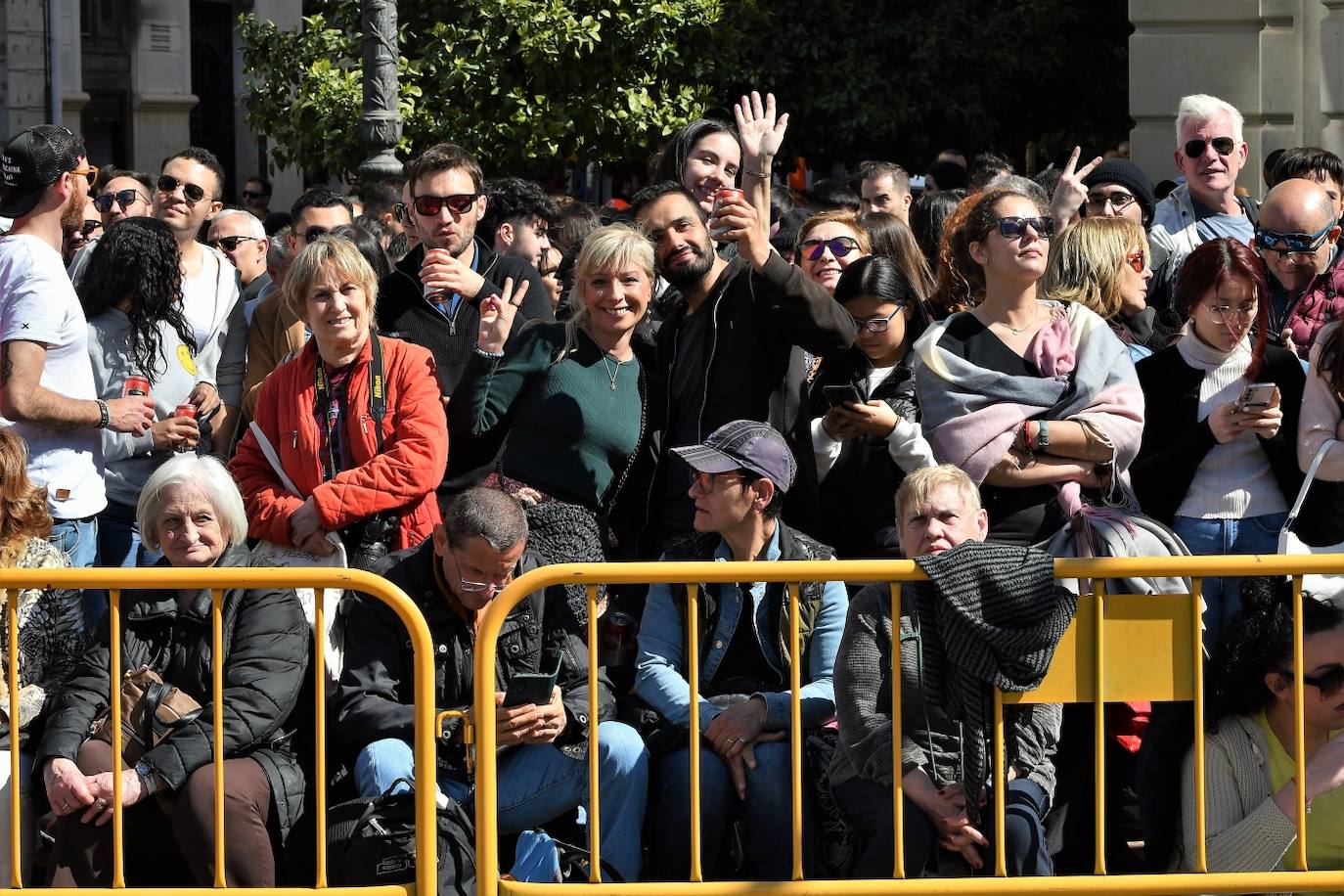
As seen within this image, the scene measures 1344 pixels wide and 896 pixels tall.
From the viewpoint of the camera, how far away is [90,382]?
666 centimetres

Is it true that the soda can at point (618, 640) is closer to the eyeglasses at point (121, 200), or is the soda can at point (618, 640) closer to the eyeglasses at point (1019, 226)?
the eyeglasses at point (1019, 226)

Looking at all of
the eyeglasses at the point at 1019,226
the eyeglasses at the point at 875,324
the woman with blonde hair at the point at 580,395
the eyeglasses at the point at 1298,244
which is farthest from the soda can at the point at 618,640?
the eyeglasses at the point at 1298,244

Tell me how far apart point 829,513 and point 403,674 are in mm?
1608

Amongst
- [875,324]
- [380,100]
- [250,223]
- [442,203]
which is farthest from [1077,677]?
[380,100]

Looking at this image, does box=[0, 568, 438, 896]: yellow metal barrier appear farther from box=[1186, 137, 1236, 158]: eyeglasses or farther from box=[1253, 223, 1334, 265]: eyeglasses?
box=[1186, 137, 1236, 158]: eyeglasses

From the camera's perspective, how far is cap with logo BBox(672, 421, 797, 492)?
5500 millimetres

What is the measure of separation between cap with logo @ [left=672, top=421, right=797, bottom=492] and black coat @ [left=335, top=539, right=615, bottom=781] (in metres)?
0.59

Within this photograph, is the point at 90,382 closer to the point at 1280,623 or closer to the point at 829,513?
the point at 829,513

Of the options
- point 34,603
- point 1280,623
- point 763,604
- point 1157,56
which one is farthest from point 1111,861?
point 1157,56

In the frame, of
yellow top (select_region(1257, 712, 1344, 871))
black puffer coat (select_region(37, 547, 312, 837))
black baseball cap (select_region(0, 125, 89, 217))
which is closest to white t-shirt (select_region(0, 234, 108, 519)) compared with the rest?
black baseball cap (select_region(0, 125, 89, 217))

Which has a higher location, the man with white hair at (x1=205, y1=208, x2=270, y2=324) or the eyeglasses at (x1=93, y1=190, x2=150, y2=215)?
the eyeglasses at (x1=93, y1=190, x2=150, y2=215)

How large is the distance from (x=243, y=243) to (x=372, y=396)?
3144mm

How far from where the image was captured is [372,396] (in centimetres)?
616

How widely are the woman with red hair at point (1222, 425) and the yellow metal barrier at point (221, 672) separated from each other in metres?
2.67
